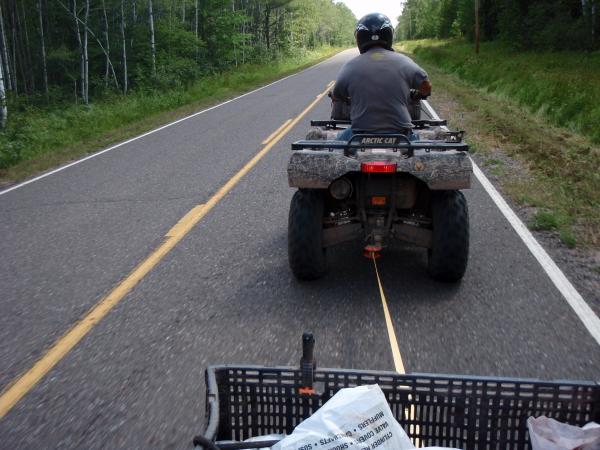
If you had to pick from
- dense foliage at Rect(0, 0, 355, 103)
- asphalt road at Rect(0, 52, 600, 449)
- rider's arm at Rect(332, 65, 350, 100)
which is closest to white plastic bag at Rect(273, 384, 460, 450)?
asphalt road at Rect(0, 52, 600, 449)

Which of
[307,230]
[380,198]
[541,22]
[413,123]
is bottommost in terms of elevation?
[307,230]

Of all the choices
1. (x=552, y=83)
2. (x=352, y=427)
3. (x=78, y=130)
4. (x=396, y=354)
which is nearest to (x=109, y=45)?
(x=78, y=130)

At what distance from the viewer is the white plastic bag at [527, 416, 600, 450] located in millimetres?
2172

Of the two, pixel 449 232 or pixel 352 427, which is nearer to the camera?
pixel 352 427

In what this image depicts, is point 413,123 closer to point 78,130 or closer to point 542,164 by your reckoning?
point 542,164

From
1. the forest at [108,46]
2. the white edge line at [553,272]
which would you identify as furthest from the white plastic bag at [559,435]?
the forest at [108,46]

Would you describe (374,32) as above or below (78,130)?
above

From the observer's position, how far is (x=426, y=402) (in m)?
2.45

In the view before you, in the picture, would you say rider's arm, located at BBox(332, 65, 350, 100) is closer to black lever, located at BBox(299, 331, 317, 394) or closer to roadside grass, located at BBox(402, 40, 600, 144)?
black lever, located at BBox(299, 331, 317, 394)

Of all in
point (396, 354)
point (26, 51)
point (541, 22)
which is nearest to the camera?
point (396, 354)

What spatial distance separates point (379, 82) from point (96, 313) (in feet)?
9.71

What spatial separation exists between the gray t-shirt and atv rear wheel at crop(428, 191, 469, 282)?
804mm

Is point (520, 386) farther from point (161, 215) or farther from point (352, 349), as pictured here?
point (161, 215)

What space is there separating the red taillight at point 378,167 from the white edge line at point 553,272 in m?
1.74
